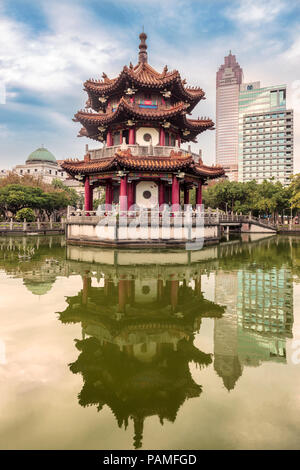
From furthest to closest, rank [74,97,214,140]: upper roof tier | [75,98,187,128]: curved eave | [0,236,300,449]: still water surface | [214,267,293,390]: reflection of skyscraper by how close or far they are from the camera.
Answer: [74,97,214,140]: upper roof tier, [75,98,187,128]: curved eave, [214,267,293,390]: reflection of skyscraper, [0,236,300,449]: still water surface

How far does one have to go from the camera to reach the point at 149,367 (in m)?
4.26

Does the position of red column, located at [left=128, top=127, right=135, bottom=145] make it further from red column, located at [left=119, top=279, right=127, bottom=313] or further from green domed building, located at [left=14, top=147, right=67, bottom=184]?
green domed building, located at [left=14, top=147, right=67, bottom=184]

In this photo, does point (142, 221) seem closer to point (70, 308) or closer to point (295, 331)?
point (70, 308)

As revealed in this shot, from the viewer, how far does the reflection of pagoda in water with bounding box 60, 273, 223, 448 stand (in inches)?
137

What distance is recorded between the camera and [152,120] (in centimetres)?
2345

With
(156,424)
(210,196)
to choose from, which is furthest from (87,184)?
(210,196)

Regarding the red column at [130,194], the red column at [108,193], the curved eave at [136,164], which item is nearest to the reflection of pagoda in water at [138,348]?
the curved eave at [136,164]

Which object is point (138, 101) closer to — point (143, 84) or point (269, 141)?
point (143, 84)

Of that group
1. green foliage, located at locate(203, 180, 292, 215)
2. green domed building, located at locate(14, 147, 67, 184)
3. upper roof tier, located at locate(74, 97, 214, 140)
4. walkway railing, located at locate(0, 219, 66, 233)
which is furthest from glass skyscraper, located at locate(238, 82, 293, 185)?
walkway railing, located at locate(0, 219, 66, 233)

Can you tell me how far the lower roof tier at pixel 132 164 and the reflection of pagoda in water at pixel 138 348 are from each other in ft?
43.9

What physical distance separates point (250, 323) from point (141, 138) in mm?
20572

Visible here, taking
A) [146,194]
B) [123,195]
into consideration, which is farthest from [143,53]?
[123,195]

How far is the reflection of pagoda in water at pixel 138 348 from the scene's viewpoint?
349cm

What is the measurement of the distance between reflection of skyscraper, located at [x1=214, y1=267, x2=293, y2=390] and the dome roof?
110 meters
